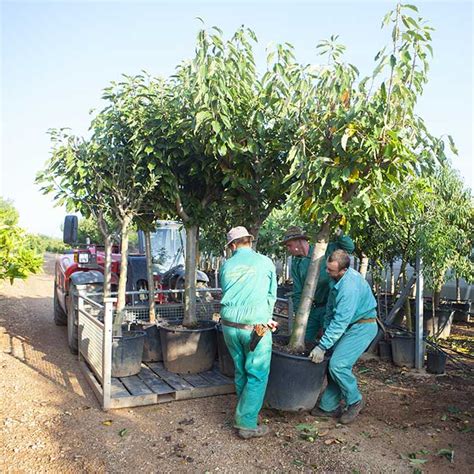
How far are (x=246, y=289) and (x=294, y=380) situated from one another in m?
1.01

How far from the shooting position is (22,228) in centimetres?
515

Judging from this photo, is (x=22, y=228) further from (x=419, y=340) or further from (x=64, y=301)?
(x=419, y=340)

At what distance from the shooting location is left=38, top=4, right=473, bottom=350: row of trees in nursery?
12.6 feet

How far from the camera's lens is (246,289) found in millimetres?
3967

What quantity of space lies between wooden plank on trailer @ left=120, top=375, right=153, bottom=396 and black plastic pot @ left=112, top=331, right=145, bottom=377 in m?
0.08

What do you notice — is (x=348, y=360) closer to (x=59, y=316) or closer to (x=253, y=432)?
(x=253, y=432)

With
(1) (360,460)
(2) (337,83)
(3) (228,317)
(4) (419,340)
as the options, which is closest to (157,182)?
(3) (228,317)

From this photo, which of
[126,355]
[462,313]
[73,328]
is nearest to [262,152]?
[126,355]

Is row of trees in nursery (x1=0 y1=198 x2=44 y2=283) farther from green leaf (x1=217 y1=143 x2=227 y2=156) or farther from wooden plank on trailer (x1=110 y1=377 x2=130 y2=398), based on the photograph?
green leaf (x1=217 y1=143 x2=227 y2=156)

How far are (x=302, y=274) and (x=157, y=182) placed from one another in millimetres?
2031

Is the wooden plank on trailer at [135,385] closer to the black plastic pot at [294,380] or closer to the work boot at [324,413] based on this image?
the black plastic pot at [294,380]

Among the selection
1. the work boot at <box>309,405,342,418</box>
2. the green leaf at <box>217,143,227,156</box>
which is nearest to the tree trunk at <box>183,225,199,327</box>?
the green leaf at <box>217,143,227,156</box>

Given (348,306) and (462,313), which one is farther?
(462,313)

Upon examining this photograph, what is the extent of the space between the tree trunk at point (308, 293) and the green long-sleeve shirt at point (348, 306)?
0.96ft
